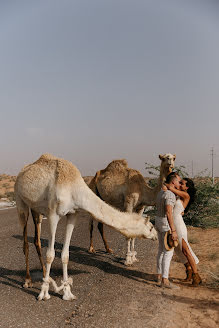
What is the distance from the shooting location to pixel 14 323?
4.70 meters

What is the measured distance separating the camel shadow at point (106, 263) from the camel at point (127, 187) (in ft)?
0.85

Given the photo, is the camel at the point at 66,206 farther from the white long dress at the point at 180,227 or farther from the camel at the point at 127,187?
the camel at the point at 127,187

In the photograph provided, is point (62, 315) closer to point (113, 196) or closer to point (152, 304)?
point (152, 304)

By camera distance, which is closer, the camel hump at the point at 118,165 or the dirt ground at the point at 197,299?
the dirt ground at the point at 197,299

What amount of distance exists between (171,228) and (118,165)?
11.8 ft

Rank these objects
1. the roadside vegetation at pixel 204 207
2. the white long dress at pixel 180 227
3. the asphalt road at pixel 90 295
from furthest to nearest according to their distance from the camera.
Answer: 1. the roadside vegetation at pixel 204 207
2. the white long dress at pixel 180 227
3. the asphalt road at pixel 90 295

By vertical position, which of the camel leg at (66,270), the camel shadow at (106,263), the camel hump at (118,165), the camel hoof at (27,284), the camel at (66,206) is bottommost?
the camel shadow at (106,263)

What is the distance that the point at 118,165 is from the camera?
364 inches

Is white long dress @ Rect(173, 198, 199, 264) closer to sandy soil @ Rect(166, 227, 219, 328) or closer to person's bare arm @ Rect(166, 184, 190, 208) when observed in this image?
person's bare arm @ Rect(166, 184, 190, 208)

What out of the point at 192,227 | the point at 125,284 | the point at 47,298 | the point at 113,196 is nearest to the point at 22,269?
the point at 47,298

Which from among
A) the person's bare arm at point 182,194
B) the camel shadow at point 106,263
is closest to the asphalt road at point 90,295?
the camel shadow at point 106,263

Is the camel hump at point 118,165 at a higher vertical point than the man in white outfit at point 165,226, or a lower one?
higher

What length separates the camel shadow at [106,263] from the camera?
681cm

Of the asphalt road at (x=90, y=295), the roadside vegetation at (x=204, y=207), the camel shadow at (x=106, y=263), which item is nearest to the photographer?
the asphalt road at (x=90, y=295)
